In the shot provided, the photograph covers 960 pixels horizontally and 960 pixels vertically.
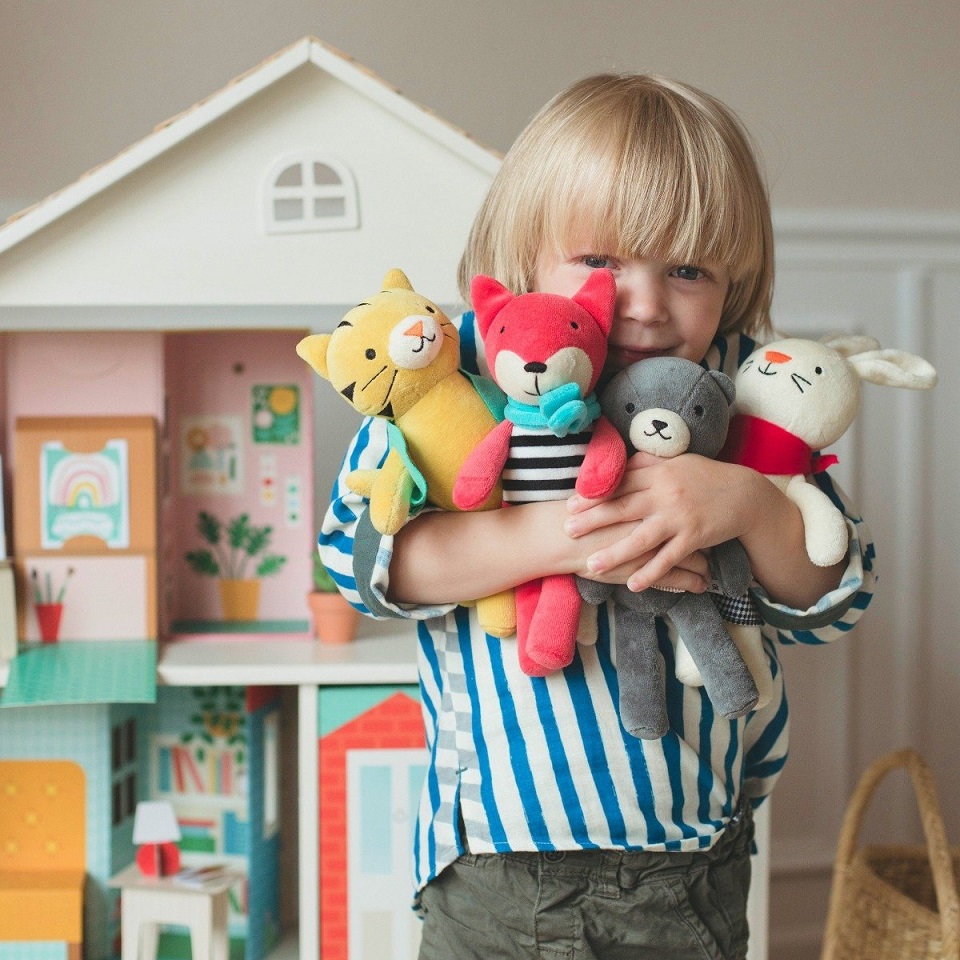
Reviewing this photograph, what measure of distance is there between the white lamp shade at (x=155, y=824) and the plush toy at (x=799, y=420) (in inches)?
27.8

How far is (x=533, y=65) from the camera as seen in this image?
1.39 metres

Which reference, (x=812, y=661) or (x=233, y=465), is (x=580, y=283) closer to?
(x=233, y=465)

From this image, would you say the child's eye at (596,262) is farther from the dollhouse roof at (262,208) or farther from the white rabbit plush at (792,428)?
the dollhouse roof at (262,208)

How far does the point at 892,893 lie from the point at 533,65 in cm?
109

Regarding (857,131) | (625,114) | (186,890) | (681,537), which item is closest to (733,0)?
(857,131)

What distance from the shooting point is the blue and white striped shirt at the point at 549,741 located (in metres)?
0.68

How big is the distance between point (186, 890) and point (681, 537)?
0.70 meters

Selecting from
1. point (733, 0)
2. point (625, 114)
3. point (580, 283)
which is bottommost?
point (580, 283)

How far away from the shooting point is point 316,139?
3.16 ft

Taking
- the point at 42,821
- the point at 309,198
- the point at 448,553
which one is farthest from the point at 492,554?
the point at 42,821

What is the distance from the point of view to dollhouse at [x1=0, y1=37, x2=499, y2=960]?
0.96m

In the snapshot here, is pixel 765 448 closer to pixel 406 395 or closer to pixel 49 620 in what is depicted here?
pixel 406 395

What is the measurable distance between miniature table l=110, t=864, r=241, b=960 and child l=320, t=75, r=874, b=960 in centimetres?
42

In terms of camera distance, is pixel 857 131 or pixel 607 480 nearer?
pixel 607 480
